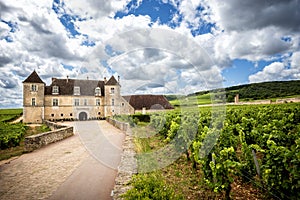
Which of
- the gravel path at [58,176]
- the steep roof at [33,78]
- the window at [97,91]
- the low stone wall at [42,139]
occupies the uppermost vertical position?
the steep roof at [33,78]

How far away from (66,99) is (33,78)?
679 centimetres

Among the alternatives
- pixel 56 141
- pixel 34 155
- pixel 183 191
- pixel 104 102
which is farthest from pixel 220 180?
pixel 104 102

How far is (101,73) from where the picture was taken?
7.86 meters

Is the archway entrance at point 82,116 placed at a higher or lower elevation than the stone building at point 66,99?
lower

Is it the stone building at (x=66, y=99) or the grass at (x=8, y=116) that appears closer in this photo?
the stone building at (x=66, y=99)

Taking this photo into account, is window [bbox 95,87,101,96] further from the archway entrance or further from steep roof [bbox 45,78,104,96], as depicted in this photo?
the archway entrance

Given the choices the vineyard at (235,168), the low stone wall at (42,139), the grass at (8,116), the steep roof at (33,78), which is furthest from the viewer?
the grass at (8,116)

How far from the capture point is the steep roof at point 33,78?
3404cm

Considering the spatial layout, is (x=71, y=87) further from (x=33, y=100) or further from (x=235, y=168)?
(x=235, y=168)

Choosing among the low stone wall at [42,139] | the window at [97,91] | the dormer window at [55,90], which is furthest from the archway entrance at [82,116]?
the low stone wall at [42,139]

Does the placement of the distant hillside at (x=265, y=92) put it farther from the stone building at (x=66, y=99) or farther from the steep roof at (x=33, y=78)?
the steep roof at (x=33, y=78)

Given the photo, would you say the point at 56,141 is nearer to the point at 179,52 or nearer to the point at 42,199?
the point at 42,199

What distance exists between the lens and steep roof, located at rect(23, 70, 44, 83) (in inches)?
1340

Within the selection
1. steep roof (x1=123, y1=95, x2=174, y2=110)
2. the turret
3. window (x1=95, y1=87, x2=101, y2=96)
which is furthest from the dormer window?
steep roof (x1=123, y1=95, x2=174, y2=110)
